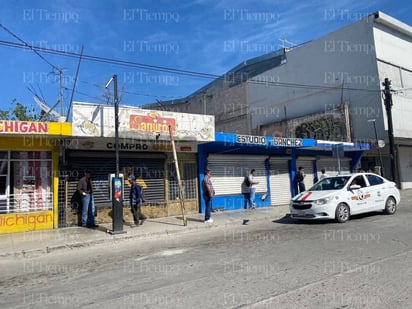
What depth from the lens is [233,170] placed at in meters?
16.8

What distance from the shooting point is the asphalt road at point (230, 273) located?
191 inches

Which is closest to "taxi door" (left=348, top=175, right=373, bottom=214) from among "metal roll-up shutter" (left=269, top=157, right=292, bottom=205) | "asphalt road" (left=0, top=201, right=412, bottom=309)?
"asphalt road" (left=0, top=201, right=412, bottom=309)

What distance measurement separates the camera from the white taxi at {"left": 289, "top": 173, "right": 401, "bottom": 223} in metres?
11.3

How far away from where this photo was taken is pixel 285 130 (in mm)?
30297

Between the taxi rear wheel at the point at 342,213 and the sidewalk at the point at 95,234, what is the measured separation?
116 inches

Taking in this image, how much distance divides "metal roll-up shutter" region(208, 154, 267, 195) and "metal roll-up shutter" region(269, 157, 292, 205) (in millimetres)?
536

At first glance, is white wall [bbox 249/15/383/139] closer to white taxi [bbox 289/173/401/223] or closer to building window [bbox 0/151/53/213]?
white taxi [bbox 289/173/401/223]

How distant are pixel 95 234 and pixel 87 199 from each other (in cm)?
194

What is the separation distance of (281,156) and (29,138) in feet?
38.3

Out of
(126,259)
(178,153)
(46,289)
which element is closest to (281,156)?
(178,153)

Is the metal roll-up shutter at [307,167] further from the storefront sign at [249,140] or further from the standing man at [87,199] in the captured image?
the standing man at [87,199]

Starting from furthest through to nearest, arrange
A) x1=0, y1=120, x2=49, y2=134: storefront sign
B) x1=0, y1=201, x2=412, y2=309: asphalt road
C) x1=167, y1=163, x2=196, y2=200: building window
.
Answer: x1=167, y1=163, x2=196, y2=200: building window, x1=0, y1=120, x2=49, y2=134: storefront sign, x1=0, y1=201, x2=412, y2=309: asphalt road

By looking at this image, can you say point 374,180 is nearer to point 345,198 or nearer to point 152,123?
point 345,198

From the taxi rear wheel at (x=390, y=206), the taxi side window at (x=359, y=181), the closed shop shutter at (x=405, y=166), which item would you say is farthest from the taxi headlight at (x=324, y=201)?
the closed shop shutter at (x=405, y=166)
